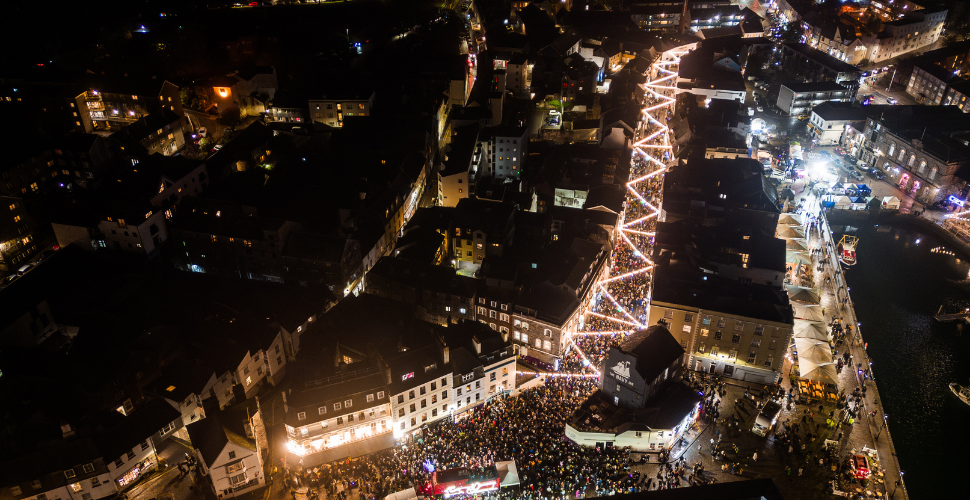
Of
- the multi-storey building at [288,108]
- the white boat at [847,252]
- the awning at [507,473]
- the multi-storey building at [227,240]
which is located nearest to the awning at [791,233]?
the white boat at [847,252]

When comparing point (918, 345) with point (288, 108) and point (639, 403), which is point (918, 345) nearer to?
point (639, 403)

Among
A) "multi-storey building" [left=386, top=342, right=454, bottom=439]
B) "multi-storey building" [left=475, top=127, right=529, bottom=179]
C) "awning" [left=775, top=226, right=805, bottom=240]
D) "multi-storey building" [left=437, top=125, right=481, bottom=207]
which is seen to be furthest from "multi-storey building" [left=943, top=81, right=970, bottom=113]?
"multi-storey building" [left=386, top=342, right=454, bottom=439]

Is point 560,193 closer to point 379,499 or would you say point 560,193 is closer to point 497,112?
point 497,112

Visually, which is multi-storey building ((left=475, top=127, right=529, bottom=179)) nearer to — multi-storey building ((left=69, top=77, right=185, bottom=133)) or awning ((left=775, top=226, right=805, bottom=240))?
awning ((left=775, top=226, right=805, bottom=240))

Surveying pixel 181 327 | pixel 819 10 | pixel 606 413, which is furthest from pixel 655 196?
pixel 819 10

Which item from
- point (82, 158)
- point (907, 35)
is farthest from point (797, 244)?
point (82, 158)
